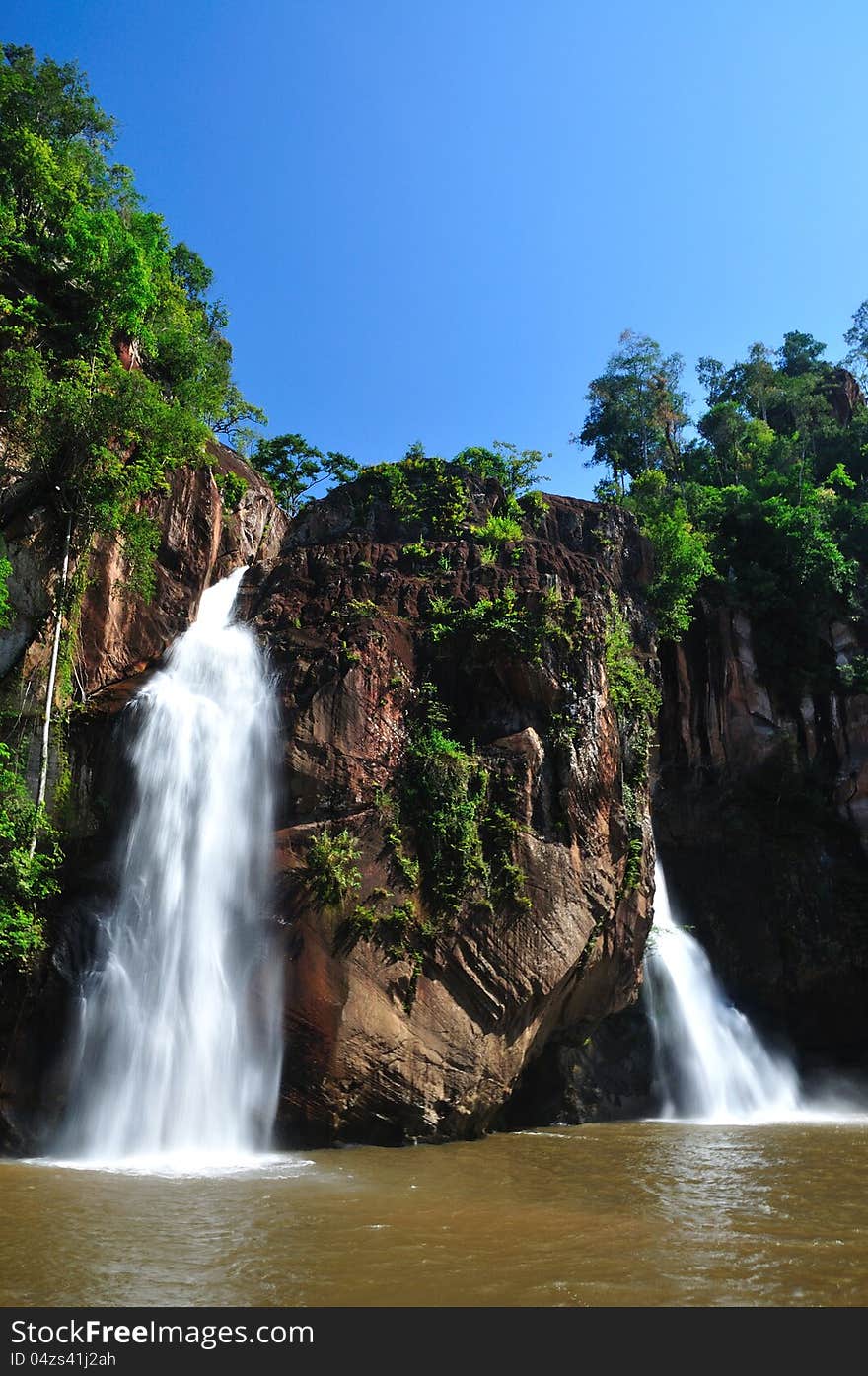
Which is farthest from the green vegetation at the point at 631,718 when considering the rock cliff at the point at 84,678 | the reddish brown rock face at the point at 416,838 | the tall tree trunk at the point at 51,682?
the tall tree trunk at the point at 51,682

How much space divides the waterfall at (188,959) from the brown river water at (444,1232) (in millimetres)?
1254

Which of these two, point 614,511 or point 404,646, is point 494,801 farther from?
point 614,511

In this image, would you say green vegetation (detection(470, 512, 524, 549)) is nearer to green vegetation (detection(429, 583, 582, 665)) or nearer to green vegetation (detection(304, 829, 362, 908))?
green vegetation (detection(429, 583, 582, 665))

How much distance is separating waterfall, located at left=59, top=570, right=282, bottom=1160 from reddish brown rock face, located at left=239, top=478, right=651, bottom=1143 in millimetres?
473

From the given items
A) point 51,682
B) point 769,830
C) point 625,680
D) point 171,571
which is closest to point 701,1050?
point 769,830

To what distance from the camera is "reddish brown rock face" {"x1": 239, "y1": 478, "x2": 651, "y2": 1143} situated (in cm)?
1246

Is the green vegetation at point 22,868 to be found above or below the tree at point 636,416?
below

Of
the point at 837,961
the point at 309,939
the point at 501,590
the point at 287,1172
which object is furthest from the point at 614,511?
the point at 287,1172

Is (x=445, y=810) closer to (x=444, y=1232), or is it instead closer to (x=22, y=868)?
(x=22, y=868)

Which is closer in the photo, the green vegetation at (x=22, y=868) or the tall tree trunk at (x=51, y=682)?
the green vegetation at (x=22, y=868)

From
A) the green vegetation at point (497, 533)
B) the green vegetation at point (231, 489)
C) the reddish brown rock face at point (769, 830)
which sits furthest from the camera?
the green vegetation at point (231, 489)

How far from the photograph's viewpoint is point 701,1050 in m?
19.3

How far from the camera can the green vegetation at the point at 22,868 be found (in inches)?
496

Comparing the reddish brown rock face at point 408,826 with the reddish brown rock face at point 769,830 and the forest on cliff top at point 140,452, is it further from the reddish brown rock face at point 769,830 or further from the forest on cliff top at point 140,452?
the reddish brown rock face at point 769,830
